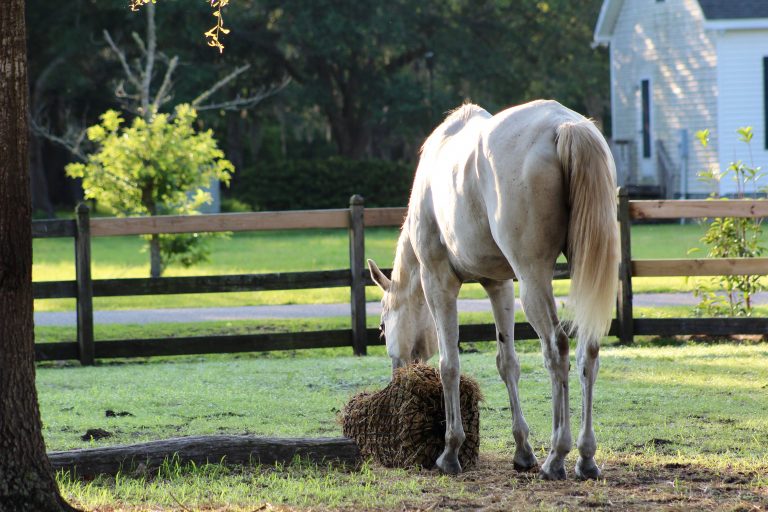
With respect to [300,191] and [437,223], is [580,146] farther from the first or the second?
[300,191]

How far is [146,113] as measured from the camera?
78.4 feet

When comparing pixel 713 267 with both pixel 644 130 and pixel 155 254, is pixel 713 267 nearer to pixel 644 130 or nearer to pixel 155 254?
pixel 155 254

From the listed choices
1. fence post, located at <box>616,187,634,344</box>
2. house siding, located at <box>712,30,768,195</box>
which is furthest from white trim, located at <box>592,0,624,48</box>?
fence post, located at <box>616,187,634,344</box>

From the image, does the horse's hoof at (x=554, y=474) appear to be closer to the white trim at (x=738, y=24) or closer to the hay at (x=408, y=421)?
the hay at (x=408, y=421)

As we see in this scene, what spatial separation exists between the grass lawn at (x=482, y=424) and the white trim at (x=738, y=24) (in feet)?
59.3

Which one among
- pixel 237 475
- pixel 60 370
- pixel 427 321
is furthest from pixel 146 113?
pixel 237 475

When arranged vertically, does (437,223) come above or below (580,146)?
below

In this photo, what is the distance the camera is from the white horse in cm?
514

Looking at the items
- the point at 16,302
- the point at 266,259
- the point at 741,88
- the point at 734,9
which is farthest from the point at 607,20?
the point at 16,302

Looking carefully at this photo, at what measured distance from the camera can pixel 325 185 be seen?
3212 centimetres

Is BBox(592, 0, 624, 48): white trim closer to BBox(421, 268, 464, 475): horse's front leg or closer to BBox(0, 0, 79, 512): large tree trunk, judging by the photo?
BBox(421, 268, 464, 475): horse's front leg

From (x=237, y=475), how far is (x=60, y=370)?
5571mm

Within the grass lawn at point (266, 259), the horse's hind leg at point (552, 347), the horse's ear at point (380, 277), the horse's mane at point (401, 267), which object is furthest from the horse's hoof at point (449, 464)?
the grass lawn at point (266, 259)

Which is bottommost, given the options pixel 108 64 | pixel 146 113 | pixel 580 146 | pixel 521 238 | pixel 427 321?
pixel 427 321
